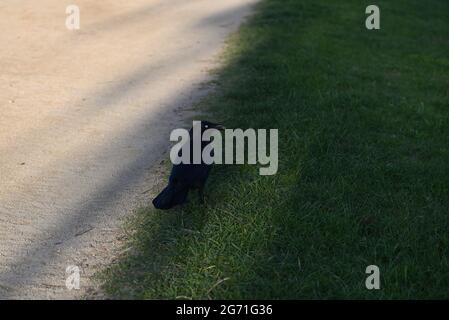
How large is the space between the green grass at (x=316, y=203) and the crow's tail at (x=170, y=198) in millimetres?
98

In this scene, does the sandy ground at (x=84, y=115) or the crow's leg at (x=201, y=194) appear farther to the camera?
the crow's leg at (x=201, y=194)

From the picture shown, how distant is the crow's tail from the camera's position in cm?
399

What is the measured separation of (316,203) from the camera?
13.6 ft

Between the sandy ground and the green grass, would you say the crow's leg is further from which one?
the sandy ground

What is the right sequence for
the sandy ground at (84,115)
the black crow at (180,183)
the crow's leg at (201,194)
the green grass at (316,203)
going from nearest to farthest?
the green grass at (316,203) < the sandy ground at (84,115) < the black crow at (180,183) < the crow's leg at (201,194)

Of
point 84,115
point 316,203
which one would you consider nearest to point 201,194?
point 316,203

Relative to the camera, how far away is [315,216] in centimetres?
398

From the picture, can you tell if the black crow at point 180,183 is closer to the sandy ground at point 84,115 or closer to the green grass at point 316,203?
the green grass at point 316,203

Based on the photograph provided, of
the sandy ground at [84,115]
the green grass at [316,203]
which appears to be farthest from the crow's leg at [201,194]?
the sandy ground at [84,115]

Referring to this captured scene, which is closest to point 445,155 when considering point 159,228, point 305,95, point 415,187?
point 415,187

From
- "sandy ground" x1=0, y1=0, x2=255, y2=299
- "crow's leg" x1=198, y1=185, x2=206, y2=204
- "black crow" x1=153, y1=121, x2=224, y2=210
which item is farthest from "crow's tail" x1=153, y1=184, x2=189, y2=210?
"sandy ground" x1=0, y1=0, x2=255, y2=299

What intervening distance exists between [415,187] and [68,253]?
2.30 m

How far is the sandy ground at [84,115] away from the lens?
3883 mm
